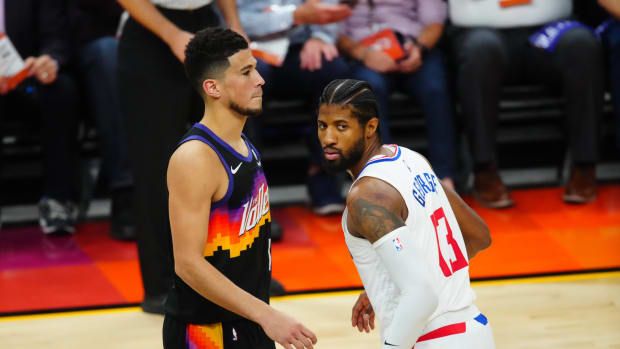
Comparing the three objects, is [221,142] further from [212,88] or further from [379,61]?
[379,61]

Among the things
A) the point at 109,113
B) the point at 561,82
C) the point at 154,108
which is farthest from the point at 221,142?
the point at 561,82

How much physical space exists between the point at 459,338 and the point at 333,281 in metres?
2.07

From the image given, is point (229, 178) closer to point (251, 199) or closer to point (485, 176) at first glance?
point (251, 199)

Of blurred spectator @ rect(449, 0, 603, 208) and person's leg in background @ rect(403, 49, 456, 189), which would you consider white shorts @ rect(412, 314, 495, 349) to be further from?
blurred spectator @ rect(449, 0, 603, 208)

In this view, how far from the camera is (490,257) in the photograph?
189 inches

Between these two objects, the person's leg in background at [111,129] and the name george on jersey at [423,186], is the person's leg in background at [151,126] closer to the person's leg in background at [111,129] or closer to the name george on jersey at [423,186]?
the person's leg in background at [111,129]

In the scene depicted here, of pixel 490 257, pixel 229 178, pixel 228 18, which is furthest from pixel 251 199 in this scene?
pixel 490 257

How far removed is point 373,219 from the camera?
7.86 feet

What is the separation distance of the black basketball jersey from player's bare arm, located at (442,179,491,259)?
24.2 inches

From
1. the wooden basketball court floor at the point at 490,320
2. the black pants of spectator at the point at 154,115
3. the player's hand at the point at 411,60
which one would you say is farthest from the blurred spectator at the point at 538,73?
the black pants of spectator at the point at 154,115

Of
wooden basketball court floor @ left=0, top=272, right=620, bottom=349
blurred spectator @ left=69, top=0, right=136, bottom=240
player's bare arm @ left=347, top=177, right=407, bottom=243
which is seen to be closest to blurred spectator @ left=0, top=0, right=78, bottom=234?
blurred spectator @ left=69, top=0, right=136, bottom=240

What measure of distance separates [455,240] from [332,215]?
3048 mm

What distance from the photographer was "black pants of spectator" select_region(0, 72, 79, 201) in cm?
538

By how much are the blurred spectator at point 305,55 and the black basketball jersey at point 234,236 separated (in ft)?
7.65
